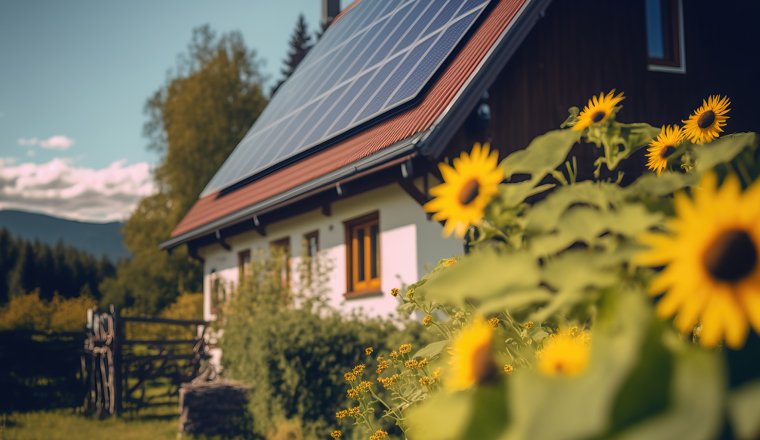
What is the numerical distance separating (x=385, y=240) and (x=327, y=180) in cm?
122

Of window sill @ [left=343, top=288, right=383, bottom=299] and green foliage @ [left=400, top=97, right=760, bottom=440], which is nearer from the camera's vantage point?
green foliage @ [left=400, top=97, right=760, bottom=440]

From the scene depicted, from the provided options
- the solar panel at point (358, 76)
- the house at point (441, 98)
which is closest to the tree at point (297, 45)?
the solar panel at point (358, 76)

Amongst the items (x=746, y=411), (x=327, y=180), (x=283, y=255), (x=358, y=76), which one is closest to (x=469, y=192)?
(x=746, y=411)

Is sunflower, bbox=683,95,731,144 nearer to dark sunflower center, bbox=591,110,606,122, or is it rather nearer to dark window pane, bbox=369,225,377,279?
dark sunflower center, bbox=591,110,606,122

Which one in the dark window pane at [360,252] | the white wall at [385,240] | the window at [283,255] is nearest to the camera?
the white wall at [385,240]

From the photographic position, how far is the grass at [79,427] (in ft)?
30.1

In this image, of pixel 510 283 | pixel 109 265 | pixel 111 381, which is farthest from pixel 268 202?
pixel 109 265

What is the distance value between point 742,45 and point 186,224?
497 inches

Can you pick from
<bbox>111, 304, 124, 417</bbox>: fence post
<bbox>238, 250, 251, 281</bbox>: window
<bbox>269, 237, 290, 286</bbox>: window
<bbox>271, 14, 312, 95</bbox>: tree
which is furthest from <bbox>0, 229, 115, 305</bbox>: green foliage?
<bbox>269, 237, 290, 286</bbox>: window

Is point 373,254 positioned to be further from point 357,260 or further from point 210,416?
point 210,416

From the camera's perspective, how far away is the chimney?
802 inches

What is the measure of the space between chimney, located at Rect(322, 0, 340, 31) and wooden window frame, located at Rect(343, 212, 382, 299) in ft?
41.9

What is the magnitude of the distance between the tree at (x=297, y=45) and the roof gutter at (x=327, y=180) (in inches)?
1193

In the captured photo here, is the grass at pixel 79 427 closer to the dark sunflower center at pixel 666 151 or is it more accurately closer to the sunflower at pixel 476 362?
the dark sunflower center at pixel 666 151
